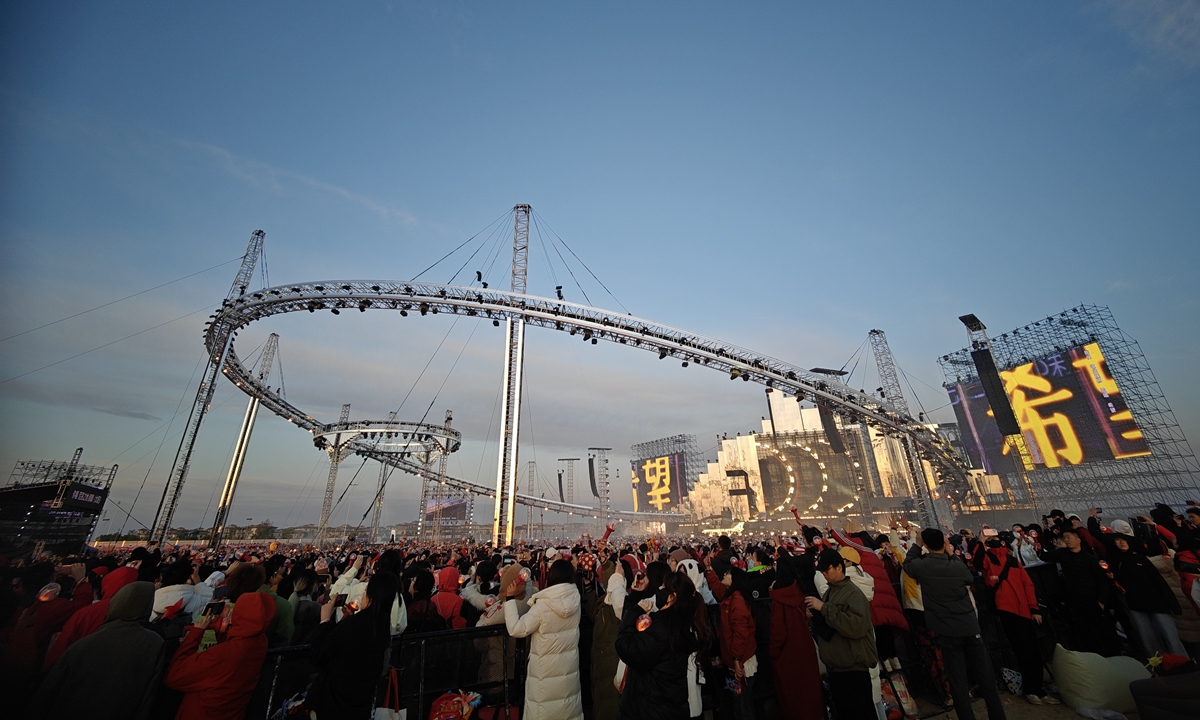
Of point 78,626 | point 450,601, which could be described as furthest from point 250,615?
point 450,601

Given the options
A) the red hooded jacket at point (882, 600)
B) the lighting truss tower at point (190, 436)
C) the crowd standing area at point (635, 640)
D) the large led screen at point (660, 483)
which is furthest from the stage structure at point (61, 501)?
the large led screen at point (660, 483)

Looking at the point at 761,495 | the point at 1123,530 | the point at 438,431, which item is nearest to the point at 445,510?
the point at 438,431

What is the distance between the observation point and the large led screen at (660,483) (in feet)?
277

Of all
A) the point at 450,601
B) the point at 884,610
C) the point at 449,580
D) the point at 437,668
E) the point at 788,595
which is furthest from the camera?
the point at 449,580

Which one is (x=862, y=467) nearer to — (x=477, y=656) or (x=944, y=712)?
(x=944, y=712)

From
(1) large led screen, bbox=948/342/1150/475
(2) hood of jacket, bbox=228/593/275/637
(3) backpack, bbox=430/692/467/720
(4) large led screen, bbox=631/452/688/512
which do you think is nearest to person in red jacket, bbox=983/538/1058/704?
(3) backpack, bbox=430/692/467/720

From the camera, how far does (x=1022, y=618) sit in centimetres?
549

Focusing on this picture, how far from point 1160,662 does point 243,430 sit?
3985cm

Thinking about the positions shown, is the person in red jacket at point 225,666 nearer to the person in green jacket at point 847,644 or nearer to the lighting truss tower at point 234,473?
the person in green jacket at point 847,644

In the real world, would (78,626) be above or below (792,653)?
above

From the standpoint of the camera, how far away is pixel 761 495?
61406mm

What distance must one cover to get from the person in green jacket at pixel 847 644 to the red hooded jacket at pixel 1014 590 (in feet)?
10.2

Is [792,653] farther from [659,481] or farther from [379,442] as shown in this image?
[659,481]

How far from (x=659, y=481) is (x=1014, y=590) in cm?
8535
